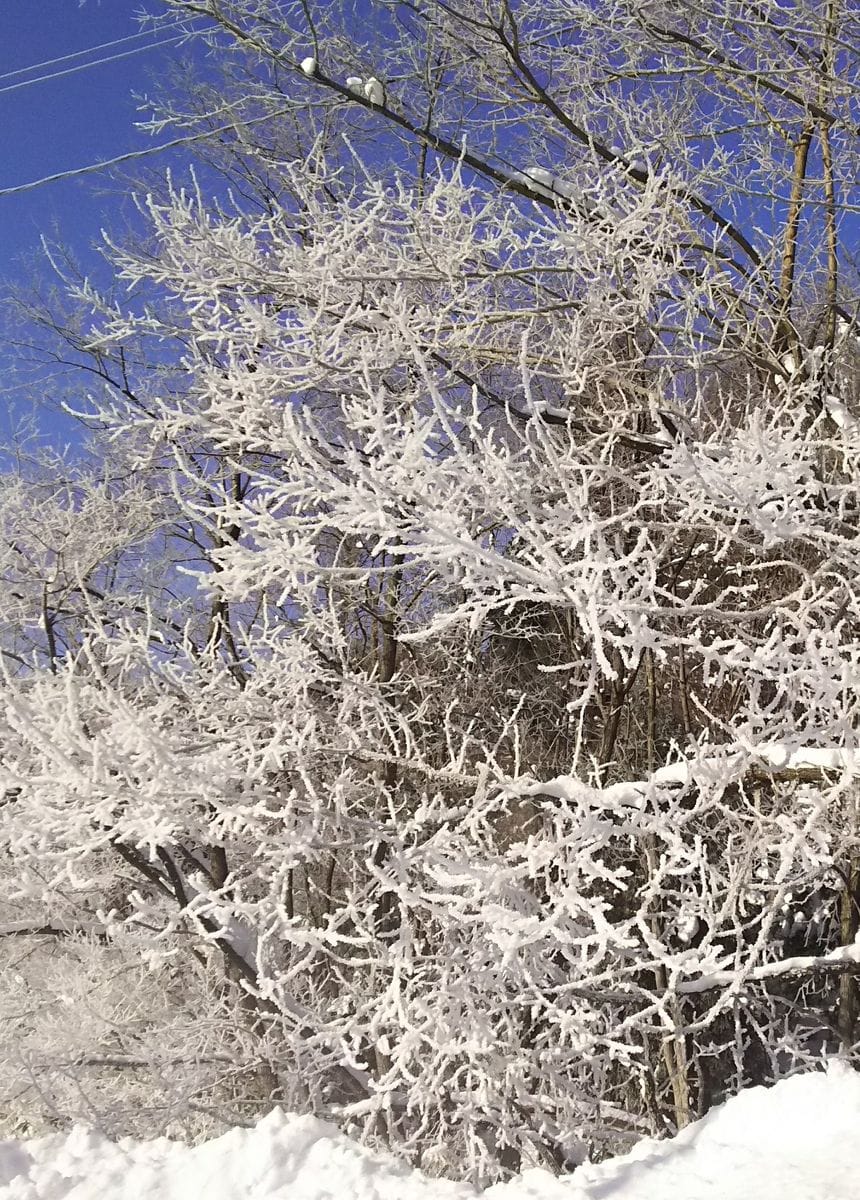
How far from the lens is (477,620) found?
4.18m

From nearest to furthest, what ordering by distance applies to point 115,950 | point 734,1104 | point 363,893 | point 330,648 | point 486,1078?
1. point 734,1104
2. point 486,1078
3. point 363,893
4. point 330,648
5. point 115,950

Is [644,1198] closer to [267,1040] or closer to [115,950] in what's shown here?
[267,1040]

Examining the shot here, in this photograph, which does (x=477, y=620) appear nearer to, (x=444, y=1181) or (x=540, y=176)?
(x=444, y=1181)

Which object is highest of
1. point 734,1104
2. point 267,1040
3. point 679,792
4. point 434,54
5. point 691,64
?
point 434,54

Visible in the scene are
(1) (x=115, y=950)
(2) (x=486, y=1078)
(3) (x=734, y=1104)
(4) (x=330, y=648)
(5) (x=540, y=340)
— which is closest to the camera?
(3) (x=734, y=1104)

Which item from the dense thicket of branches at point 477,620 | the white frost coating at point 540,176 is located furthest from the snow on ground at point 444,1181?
the white frost coating at point 540,176

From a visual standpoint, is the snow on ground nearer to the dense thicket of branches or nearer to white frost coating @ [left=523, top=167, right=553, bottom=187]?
the dense thicket of branches

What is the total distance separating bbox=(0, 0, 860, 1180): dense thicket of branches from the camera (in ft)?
15.4

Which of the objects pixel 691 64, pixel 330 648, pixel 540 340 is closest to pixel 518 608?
pixel 330 648

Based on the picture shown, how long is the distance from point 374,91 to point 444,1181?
616 centimetres

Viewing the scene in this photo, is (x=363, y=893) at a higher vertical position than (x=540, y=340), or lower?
lower

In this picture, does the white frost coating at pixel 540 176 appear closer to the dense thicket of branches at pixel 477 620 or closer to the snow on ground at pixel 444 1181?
the dense thicket of branches at pixel 477 620

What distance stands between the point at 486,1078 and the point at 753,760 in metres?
2.33

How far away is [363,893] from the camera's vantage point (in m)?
5.76
